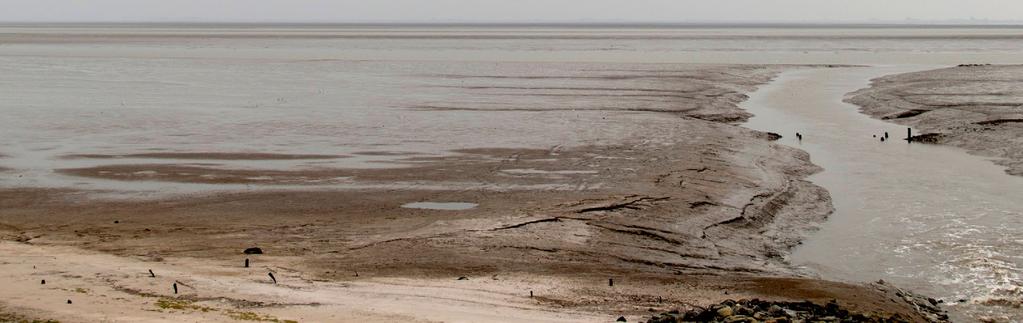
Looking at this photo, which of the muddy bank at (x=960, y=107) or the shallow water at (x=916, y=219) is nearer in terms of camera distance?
Answer: the shallow water at (x=916, y=219)

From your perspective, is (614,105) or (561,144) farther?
(614,105)

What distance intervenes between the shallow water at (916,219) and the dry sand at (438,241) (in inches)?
23.4

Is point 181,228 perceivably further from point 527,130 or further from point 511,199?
point 527,130

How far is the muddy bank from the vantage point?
2369cm

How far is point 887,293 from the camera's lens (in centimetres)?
1106

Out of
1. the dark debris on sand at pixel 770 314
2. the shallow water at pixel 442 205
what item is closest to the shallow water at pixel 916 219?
the dark debris on sand at pixel 770 314

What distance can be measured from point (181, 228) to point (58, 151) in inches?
359

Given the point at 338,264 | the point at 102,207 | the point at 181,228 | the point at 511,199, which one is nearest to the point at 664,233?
the point at 511,199

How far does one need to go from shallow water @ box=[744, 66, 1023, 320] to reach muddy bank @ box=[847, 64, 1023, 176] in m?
0.87

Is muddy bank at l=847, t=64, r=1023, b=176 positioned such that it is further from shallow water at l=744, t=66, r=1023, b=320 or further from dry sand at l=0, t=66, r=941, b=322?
dry sand at l=0, t=66, r=941, b=322

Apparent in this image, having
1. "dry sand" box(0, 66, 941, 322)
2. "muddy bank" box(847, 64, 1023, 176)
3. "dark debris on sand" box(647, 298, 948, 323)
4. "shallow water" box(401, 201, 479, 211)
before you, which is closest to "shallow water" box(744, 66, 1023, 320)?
"dry sand" box(0, 66, 941, 322)

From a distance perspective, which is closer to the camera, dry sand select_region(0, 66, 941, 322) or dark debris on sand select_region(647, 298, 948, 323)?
dark debris on sand select_region(647, 298, 948, 323)

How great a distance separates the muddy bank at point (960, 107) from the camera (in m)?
23.7

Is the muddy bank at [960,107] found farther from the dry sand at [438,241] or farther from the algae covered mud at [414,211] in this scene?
the dry sand at [438,241]
